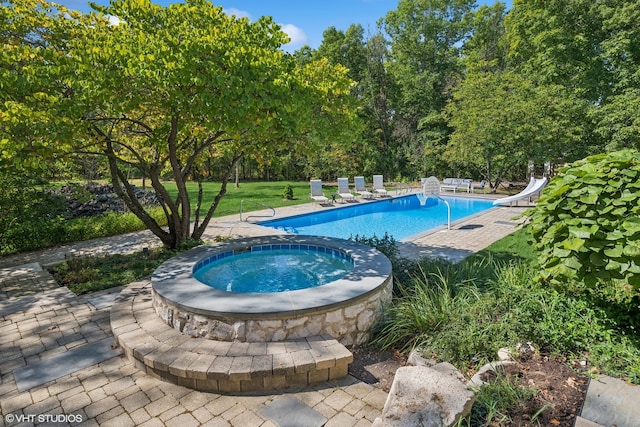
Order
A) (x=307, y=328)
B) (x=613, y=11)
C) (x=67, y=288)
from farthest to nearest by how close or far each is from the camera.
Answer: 1. (x=613, y=11)
2. (x=67, y=288)
3. (x=307, y=328)

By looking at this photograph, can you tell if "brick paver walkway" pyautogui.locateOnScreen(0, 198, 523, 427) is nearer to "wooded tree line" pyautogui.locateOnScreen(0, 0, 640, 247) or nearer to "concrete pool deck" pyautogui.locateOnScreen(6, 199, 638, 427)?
"concrete pool deck" pyautogui.locateOnScreen(6, 199, 638, 427)

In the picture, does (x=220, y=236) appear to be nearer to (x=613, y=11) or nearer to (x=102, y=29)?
(x=102, y=29)

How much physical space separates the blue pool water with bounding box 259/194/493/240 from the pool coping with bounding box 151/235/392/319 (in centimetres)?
490

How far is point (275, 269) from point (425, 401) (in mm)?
4067

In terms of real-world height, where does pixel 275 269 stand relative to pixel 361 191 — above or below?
below

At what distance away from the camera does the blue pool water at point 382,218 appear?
11.6 metres

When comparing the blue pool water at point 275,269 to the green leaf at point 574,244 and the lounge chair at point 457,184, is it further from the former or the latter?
the lounge chair at point 457,184

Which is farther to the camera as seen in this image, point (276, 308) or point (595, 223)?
point (276, 308)

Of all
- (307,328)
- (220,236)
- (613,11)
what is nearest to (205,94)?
(307,328)

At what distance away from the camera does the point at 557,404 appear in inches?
109

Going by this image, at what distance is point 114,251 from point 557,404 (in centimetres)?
855

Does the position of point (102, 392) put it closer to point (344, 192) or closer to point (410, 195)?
point (344, 192)

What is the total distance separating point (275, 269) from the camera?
6258 mm

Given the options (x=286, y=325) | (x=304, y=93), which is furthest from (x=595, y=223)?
(x=304, y=93)
